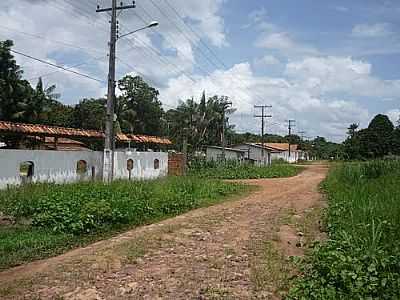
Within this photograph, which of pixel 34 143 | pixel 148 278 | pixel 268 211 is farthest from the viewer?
pixel 34 143

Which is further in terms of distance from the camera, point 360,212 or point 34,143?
point 34,143

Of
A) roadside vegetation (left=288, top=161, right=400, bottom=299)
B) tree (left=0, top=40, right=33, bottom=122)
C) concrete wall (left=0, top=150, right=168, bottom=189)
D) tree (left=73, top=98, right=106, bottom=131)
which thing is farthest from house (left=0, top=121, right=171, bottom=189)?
tree (left=73, top=98, right=106, bottom=131)

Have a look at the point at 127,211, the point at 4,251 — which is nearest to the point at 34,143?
the point at 127,211

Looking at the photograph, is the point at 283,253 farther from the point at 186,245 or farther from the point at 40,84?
the point at 40,84

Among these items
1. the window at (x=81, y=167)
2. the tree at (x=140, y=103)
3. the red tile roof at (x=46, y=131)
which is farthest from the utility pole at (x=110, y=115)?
the tree at (x=140, y=103)

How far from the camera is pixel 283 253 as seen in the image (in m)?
7.54

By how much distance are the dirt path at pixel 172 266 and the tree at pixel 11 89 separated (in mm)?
25633

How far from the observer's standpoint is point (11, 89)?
32.1m

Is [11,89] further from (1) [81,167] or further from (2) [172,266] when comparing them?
(2) [172,266]

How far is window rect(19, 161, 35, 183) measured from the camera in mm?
16606

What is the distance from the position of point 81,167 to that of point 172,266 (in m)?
14.5

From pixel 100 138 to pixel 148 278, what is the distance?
19.8m

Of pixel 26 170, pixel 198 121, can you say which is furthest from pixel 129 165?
pixel 198 121

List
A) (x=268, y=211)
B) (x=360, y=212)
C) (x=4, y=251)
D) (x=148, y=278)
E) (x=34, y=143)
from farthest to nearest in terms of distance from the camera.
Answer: (x=34, y=143) < (x=268, y=211) < (x=360, y=212) < (x=4, y=251) < (x=148, y=278)
